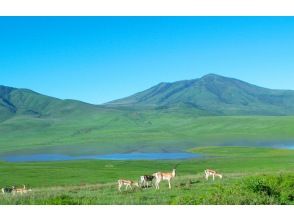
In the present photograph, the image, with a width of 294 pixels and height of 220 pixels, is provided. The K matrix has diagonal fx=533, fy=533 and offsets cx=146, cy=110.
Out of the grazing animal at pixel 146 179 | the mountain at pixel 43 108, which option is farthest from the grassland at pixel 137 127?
the grazing animal at pixel 146 179

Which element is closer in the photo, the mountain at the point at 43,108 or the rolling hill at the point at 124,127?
the rolling hill at the point at 124,127

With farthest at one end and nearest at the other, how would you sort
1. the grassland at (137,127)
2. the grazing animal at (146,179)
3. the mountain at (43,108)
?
the mountain at (43,108), the grassland at (137,127), the grazing animal at (146,179)

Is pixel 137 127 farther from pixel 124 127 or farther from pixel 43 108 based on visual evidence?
pixel 43 108

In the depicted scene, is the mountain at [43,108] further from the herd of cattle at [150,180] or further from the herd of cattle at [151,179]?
the herd of cattle at [151,179]

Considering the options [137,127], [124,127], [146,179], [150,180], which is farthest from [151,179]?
[124,127]

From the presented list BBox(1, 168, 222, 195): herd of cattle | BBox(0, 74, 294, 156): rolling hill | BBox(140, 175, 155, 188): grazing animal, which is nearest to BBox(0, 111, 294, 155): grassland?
BBox(0, 74, 294, 156): rolling hill

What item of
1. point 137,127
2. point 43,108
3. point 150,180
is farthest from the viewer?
point 43,108

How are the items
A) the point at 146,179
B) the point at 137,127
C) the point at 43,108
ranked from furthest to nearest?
the point at 43,108
the point at 137,127
the point at 146,179
